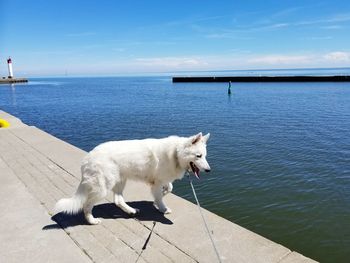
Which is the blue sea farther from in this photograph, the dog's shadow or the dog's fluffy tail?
the dog's fluffy tail

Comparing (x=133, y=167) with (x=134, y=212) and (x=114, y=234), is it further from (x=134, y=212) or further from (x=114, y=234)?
(x=114, y=234)

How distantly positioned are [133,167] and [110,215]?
110cm

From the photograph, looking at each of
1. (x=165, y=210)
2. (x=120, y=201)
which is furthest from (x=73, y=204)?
(x=165, y=210)

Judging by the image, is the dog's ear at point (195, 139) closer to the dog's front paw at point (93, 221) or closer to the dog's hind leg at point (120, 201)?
the dog's hind leg at point (120, 201)

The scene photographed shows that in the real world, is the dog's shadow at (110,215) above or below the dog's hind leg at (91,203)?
below

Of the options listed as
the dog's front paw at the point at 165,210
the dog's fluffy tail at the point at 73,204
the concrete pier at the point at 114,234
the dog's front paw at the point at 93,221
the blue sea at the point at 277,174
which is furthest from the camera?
the blue sea at the point at 277,174

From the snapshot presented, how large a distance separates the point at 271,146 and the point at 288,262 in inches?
467

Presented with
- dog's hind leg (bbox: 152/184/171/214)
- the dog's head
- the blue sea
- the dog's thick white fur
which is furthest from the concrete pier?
the blue sea

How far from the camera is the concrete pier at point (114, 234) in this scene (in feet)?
14.9

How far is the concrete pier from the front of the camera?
14.9ft

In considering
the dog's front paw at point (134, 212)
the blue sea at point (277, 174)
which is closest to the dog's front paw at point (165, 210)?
the dog's front paw at point (134, 212)

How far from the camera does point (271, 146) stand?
15.7 m

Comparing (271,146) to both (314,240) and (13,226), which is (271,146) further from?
(13,226)

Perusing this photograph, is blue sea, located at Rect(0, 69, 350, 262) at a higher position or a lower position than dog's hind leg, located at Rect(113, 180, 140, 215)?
lower
